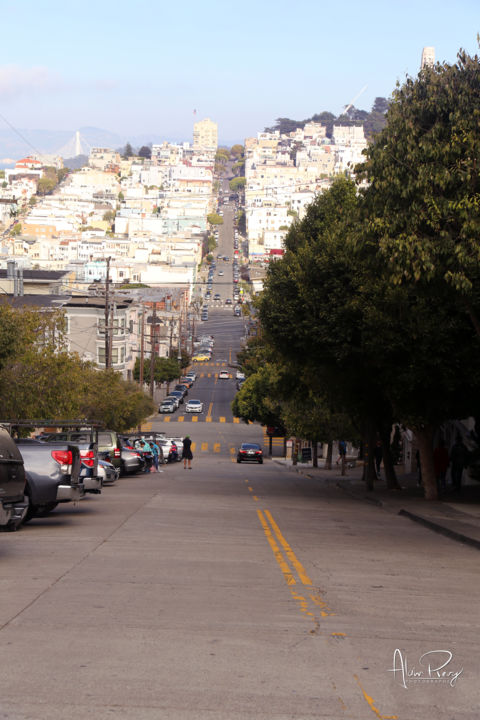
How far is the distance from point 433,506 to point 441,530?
547cm

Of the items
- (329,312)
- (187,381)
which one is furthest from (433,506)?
(187,381)

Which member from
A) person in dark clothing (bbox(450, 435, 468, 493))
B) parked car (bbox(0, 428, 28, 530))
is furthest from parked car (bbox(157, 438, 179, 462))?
parked car (bbox(0, 428, 28, 530))

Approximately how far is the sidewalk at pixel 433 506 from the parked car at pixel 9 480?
7.91 m

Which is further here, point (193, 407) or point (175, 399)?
point (175, 399)

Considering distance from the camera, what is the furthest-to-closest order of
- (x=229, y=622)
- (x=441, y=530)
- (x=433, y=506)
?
(x=433, y=506)
(x=441, y=530)
(x=229, y=622)

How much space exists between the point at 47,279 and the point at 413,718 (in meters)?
88.7

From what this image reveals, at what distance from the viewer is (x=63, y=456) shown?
17875 mm

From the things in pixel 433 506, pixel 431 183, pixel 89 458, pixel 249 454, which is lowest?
pixel 249 454

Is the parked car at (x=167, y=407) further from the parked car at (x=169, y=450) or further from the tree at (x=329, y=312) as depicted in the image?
the tree at (x=329, y=312)

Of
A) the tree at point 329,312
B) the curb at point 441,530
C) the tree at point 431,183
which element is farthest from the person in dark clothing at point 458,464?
the tree at point 431,183

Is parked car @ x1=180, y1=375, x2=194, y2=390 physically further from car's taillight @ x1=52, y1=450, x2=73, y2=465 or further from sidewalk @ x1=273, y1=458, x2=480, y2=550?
car's taillight @ x1=52, y1=450, x2=73, y2=465

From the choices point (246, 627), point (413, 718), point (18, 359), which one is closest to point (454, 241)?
point (246, 627)

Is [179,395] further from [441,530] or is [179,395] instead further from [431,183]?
[431,183]

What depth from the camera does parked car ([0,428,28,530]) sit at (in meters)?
13.1
